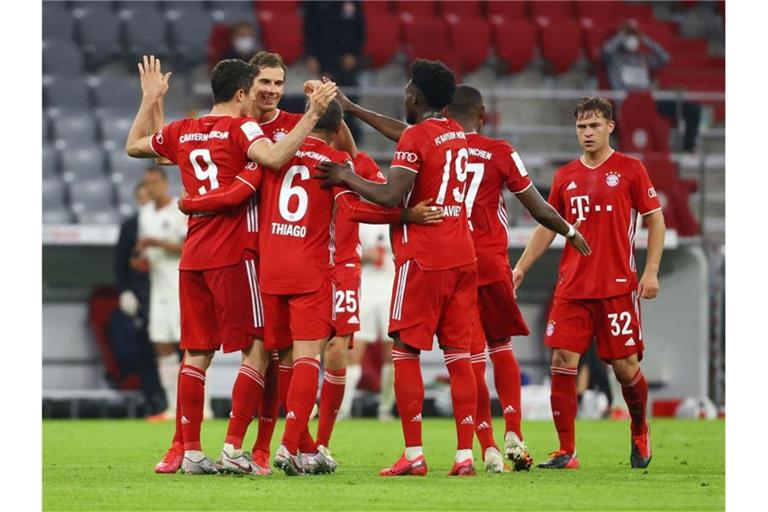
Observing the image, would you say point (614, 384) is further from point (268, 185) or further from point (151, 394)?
point (268, 185)

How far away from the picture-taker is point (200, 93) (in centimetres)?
1819

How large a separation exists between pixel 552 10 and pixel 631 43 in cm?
182

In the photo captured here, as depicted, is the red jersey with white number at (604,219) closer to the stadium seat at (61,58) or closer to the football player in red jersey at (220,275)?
the football player in red jersey at (220,275)

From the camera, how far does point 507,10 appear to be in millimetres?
20125

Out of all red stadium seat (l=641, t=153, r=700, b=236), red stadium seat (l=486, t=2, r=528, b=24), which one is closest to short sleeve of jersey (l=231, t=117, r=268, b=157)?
red stadium seat (l=641, t=153, r=700, b=236)

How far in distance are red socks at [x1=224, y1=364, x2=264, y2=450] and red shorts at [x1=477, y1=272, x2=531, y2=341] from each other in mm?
1466

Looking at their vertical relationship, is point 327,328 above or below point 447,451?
above

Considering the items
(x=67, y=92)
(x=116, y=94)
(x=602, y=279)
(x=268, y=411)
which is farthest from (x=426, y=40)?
(x=268, y=411)

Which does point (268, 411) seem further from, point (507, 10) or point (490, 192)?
point (507, 10)

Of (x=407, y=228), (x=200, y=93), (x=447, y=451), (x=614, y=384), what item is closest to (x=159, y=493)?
(x=407, y=228)

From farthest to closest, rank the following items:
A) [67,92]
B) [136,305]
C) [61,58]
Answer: [61,58]
[67,92]
[136,305]
